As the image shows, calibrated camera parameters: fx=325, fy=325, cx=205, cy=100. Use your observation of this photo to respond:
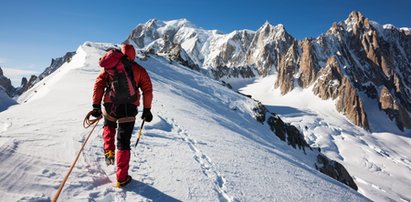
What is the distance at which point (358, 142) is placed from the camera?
122375mm

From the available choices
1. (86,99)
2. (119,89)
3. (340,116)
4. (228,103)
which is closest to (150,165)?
(119,89)

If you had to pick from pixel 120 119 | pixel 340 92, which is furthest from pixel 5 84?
pixel 340 92

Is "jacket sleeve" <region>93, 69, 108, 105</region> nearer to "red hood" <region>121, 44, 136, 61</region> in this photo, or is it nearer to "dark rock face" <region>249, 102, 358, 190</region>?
"red hood" <region>121, 44, 136, 61</region>

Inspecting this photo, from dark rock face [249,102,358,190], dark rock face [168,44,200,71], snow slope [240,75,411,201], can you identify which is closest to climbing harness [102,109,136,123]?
dark rock face [249,102,358,190]

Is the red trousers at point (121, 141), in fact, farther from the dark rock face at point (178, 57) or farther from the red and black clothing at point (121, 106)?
the dark rock face at point (178, 57)

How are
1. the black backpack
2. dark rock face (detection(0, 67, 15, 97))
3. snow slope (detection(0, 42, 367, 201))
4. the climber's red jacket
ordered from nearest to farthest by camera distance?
1. snow slope (detection(0, 42, 367, 201))
2. the black backpack
3. the climber's red jacket
4. dark rock face (detection(0, 67, 15, 97))

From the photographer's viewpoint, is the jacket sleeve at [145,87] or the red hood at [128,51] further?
the jacket sleeve at [145,87]

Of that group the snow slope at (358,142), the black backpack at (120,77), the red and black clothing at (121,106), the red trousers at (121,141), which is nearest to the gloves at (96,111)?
the red and black clothing at (121,106)

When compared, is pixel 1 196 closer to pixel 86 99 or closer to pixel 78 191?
pixel 78 191

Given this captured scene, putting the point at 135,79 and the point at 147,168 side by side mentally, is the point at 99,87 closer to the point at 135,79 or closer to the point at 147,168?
the point at 135,79

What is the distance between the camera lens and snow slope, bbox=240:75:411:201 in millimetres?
85000

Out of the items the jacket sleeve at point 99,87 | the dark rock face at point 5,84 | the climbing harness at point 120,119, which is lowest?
the dark rock face at point 5,84

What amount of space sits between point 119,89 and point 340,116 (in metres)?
159

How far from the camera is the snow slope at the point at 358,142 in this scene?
85.0m
